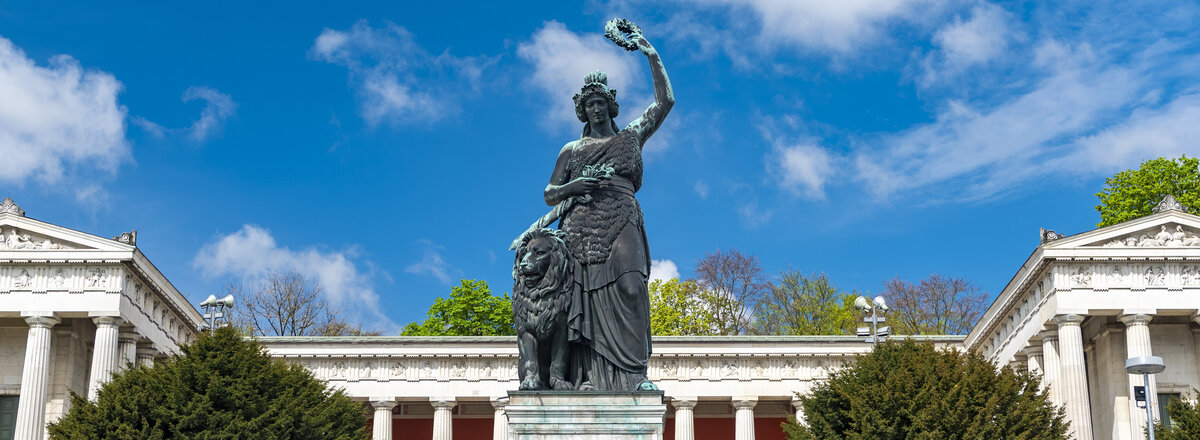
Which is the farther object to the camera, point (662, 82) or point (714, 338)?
point (714, 338)

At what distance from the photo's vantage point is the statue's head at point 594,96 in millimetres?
10836

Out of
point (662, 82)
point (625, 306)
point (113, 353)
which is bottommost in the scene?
point (625, 306)

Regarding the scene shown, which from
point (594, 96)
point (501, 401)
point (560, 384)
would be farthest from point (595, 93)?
point (501, 401)

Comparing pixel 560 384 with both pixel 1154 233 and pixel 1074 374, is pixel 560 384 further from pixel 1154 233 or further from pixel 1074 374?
pixel 1154 233

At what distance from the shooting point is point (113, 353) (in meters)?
43.2

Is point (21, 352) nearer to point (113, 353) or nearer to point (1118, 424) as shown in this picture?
point (113, 353)

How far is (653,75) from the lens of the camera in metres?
10.9

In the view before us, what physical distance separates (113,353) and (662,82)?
1468 inches

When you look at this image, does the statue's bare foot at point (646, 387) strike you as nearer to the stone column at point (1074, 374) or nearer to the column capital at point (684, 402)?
the stone column at point (1074, 374)

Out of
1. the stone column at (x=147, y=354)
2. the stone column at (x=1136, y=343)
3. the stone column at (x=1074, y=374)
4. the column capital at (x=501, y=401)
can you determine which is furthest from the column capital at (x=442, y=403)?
the stone column at (x=1136, y=343)

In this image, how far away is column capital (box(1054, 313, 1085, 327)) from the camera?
4209 centimetres

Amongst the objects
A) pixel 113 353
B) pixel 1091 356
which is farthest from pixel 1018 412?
pixel 113 353

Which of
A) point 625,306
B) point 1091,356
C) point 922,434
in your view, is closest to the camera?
point 625,306

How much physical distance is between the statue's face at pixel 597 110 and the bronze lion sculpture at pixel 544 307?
1247 mm
